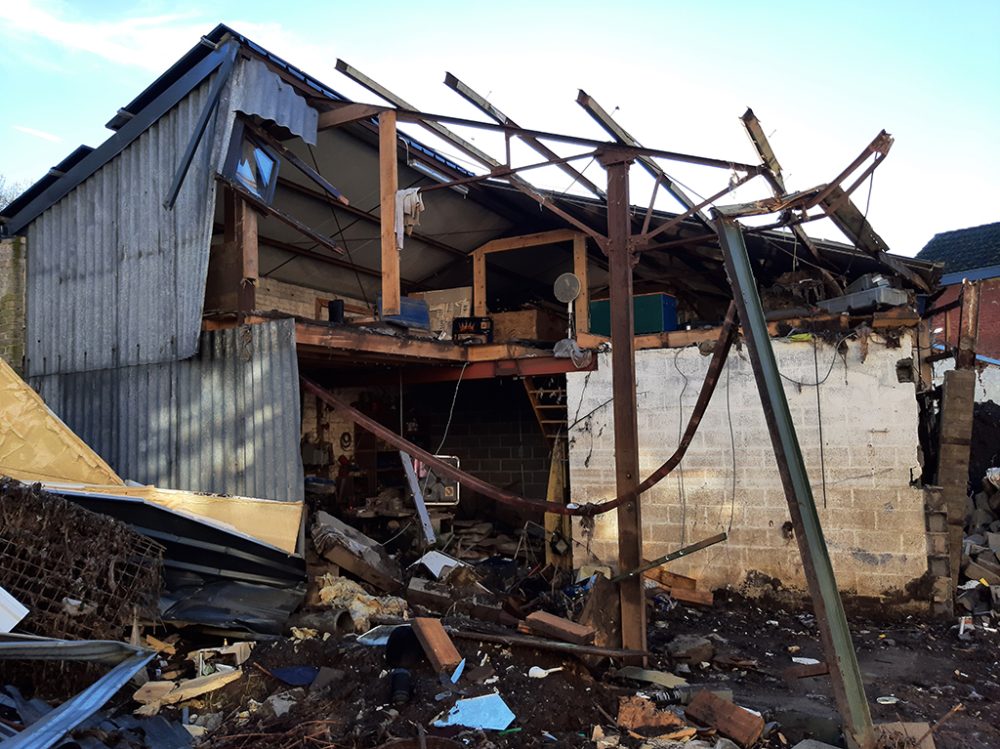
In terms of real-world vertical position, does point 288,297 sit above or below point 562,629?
above

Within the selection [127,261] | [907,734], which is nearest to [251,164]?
[127,261]

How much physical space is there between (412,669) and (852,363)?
21.1 ft

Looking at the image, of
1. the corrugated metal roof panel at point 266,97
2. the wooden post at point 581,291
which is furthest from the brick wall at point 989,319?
the corrugated metal roof panel at point 266,97

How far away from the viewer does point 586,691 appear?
16.7ft

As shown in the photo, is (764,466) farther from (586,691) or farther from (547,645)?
(586,691)

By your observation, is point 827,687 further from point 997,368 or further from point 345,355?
point 997,368

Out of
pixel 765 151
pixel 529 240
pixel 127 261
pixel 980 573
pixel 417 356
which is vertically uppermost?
pixel 529 240

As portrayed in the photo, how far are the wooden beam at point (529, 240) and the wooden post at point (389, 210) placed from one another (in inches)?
183

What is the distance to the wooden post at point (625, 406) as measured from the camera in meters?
6.00

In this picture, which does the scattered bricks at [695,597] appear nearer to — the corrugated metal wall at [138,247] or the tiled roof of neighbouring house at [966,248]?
the corrugated metal wall at [138,247]

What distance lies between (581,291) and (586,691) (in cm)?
686

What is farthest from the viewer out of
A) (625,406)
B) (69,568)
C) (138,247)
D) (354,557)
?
(138,247)

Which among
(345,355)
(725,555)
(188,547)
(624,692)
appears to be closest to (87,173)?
(345,355)

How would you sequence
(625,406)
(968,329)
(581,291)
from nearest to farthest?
(625,406), (968,329), (581,291)
